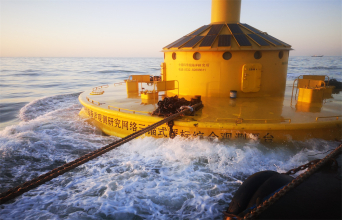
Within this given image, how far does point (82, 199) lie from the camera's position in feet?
16.2

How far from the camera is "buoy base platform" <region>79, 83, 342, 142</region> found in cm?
621

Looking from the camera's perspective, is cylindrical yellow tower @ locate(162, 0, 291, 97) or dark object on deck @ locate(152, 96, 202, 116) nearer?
dark object on deck @ locate(152, 96, 202, 116)

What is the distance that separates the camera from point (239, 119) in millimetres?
6367

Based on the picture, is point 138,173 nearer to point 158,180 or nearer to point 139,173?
point 139,173

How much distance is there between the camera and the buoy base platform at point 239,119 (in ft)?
20.4

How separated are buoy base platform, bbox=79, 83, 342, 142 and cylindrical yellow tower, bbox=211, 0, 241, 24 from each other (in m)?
3.90

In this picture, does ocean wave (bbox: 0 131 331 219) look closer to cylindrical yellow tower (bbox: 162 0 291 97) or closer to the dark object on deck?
the dark object on deck

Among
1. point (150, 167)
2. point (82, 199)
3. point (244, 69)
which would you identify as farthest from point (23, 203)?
point (244, 69)

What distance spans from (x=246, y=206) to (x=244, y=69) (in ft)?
21.6

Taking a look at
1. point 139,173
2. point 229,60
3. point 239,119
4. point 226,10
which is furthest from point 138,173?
point 226,10

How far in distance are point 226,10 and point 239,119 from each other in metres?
6.27

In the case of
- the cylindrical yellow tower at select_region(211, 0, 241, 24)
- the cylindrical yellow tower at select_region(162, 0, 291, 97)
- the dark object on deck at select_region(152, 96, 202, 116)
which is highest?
the cylindrical yellow tower at select_region(211, 0, 241, 24)

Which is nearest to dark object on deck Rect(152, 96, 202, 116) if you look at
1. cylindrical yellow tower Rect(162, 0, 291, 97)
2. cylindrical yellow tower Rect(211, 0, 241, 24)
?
cylindrical yellow tower Rect(162, 0, 291, 97)

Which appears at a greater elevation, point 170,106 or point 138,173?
point 170,106
